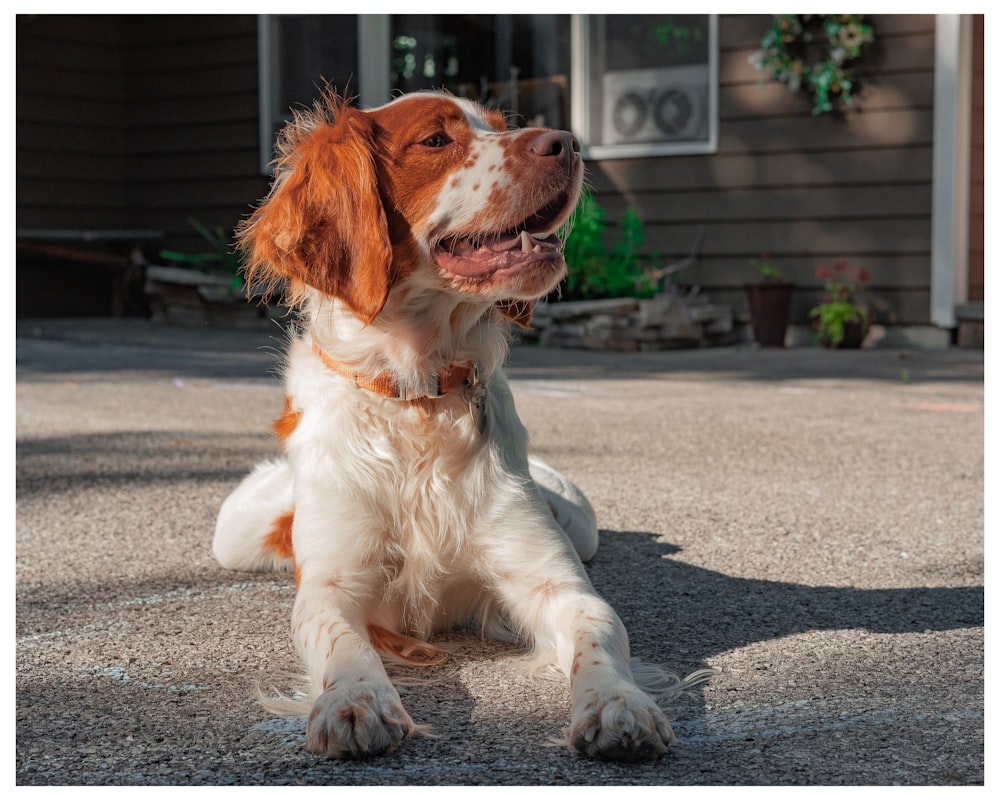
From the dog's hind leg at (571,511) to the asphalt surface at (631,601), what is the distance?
3.7 inches

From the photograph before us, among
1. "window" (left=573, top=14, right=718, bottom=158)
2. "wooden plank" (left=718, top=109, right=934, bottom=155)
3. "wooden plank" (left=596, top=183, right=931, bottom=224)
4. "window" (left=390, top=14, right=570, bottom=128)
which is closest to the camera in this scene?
"wooden plank" (left=718, top=109, right=934, bottom=155)

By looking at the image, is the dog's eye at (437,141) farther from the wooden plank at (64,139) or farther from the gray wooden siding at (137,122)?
the wooden plank at (64,139)

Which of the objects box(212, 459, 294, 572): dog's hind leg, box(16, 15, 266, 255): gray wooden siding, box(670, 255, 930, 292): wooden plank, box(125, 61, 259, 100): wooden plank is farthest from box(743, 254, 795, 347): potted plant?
box(212, 459, 294, 572): dog's hind leg

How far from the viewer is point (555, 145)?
2482 millimetres

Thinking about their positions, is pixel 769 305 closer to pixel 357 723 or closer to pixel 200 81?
pixel 200 81

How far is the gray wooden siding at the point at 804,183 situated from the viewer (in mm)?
9039

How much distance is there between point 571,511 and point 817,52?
724 centimetres

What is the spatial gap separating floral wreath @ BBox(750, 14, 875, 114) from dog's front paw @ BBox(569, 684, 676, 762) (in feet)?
26.4

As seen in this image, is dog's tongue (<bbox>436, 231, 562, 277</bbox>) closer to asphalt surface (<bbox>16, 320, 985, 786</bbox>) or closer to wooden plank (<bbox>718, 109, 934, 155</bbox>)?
asphalt surface (<bbox>16, 320, 985, 786</bbox>)

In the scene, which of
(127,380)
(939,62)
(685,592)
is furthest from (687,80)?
(685,592)

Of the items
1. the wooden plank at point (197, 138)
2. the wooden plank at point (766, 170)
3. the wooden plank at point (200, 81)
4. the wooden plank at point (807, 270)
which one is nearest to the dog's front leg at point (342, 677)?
the wooden plank at point (807, 270)

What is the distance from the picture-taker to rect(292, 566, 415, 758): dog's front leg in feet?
6.36

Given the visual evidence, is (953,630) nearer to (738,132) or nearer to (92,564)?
(92,564)

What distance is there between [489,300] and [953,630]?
51.0 inches
